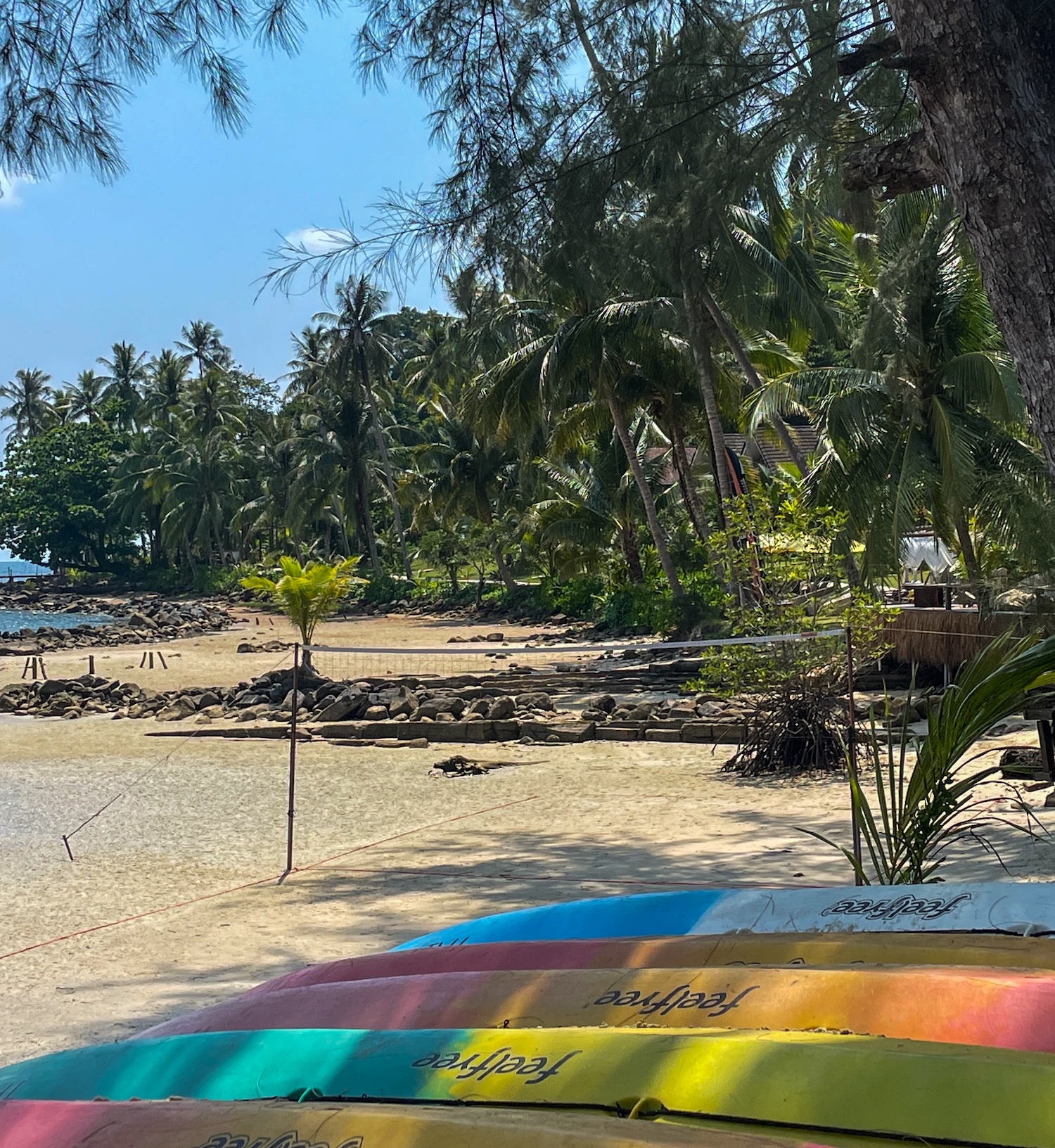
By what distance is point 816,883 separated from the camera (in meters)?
7.19

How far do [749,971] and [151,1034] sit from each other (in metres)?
1.92

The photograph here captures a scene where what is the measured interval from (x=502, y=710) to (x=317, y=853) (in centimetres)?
789

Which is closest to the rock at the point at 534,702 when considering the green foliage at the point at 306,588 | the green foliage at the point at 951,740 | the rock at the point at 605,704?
the rock at the point at 605,704

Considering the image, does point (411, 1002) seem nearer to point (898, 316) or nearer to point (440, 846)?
point (440, 846)

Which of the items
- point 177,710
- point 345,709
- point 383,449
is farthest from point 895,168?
point 383,449

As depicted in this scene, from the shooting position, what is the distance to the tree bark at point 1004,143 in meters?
4.33

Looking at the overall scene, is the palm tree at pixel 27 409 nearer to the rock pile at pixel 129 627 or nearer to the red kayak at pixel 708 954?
the rock pile at pixel 129 627

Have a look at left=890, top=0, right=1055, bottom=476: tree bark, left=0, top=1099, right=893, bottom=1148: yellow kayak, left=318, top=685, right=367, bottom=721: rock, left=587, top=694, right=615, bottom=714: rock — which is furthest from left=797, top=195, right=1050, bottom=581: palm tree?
left=0, top=1099, right=893, bottom=1148: yellow kayak

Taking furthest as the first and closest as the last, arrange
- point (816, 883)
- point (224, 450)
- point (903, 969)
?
point (224, 450)
point (816, 883)
point (903, 969)

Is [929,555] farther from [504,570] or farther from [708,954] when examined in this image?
[708,954]

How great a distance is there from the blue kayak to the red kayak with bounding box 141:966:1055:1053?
80 cm

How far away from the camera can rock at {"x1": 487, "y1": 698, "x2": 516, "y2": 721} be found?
1766cm

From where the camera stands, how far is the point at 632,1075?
2.49 meters

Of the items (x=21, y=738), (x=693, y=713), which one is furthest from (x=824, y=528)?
(x=21, y=738)
